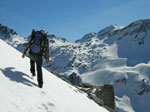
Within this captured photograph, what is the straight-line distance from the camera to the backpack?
32.3 feet

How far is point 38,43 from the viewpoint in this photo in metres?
9.84

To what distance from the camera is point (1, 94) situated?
6.70m

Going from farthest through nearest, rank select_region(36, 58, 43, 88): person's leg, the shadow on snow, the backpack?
1. the backpack
2. select_region(36, 58, 43, 88): person's leg
3. the shadow on snow

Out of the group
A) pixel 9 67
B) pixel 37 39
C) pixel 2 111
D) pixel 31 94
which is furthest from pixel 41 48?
pixel 2 111

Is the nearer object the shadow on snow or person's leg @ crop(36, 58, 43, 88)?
the shadow on snow

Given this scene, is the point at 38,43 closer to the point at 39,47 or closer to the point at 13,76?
the point at 39,47

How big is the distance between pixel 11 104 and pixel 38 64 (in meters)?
3.69

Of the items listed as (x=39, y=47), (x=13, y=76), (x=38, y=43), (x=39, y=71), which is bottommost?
(x=13, y=76)

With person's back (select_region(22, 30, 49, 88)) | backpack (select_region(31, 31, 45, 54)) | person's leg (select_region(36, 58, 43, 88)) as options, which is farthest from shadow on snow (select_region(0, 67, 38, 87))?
backpack (select_region(31, 31, 45, 54))

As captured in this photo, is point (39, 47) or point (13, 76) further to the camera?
point (39, 47)

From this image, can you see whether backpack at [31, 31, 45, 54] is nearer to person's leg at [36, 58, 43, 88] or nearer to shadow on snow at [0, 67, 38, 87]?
person's leg at [36, 58, 43, 88]

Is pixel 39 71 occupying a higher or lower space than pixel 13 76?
higher

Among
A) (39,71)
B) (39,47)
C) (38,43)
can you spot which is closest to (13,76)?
(39,71)

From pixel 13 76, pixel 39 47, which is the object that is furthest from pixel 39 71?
pixel 13 76
